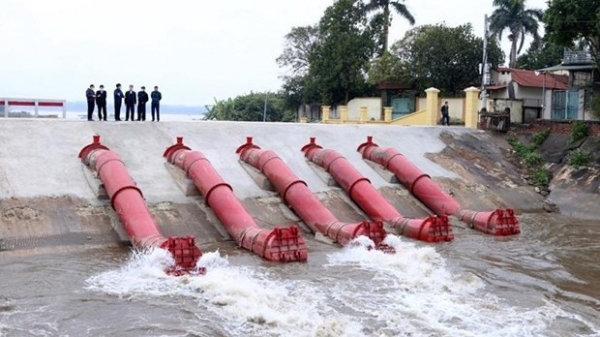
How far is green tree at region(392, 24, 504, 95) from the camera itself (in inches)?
1438

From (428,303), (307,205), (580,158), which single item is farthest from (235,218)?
(580,158)

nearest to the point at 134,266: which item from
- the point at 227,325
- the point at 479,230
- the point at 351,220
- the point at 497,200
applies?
the point at 227,325

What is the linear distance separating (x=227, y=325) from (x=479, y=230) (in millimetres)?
9808

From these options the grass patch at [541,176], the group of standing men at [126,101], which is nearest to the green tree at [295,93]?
the grass patch at [541,176]

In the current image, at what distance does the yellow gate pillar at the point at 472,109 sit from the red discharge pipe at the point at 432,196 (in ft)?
27.9

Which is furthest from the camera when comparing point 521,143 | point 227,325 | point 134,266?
point 521,143

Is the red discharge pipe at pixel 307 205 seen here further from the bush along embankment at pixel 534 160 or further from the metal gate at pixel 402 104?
the metal gate at pixel 402 104

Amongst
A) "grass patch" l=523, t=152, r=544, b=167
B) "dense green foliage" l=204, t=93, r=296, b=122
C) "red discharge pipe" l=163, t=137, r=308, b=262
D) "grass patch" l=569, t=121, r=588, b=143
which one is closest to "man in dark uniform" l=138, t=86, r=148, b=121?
"red discharge pipe" l=163, t=137, r=308, b=262

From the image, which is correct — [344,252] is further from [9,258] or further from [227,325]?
[9,258]

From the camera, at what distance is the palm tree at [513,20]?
52125 millimetres

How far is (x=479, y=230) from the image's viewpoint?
671 inches

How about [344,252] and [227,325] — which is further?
[344,252]

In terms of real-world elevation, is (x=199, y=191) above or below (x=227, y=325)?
above

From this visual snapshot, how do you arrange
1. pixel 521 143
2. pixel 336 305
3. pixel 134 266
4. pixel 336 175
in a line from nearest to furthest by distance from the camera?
pixel 336 305 → pixel 134 266 → pixel 336 175 → pixel 521 143
